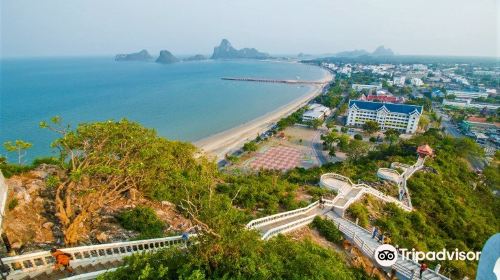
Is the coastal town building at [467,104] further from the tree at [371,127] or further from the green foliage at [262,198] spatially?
the green foliage at [262,198]

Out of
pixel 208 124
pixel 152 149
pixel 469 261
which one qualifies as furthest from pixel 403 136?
pixel 152 149

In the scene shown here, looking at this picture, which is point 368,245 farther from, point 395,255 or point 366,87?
point 366,87

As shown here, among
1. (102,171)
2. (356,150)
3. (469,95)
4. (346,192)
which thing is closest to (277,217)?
(346,192)

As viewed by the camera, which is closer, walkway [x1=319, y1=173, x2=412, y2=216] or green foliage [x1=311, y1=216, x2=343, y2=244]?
green foliage [x1=311, y1=216, x2=343, y2=244]

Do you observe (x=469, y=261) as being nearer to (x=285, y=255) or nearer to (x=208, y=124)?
(x=285, y=255)

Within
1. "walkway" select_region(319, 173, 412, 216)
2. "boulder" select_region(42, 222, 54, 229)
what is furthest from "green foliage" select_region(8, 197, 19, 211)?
"walkway" select_region(319, 173, 412, 216)

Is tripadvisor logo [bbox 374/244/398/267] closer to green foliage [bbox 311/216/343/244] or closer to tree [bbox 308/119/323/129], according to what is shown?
green foliage [bbox 311/216/343/244]

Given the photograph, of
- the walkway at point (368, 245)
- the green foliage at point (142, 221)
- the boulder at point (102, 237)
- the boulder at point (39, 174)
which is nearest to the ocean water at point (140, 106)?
the boulder at point (39, 174)

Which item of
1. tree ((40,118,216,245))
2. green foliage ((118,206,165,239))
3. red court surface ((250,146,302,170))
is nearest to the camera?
tree ((40,118,216,245))
